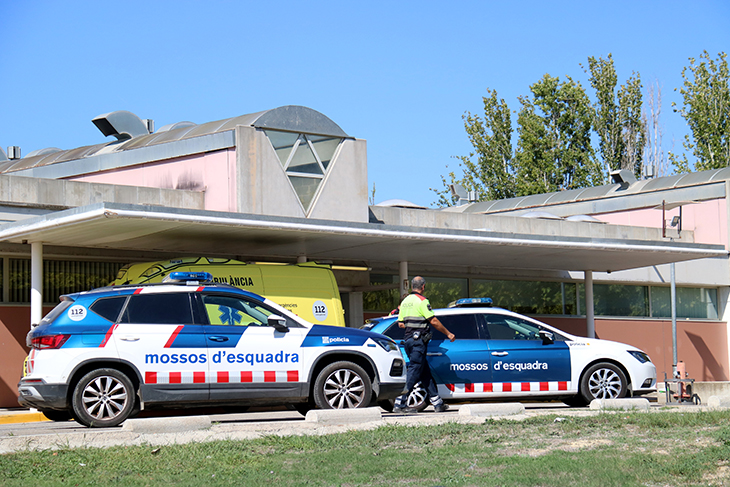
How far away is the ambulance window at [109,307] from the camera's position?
34.0ft

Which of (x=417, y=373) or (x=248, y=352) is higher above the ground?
(x=248, y=352)

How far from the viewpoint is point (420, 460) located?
7.30 metres

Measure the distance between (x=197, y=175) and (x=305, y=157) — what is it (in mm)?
2208

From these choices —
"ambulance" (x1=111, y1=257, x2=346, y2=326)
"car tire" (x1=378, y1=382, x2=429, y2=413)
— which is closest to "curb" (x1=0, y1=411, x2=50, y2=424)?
"ambulance" (x1=111, y1=257, x2=346, y2=326)

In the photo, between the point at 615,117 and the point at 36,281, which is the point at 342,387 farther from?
the point at 615,117

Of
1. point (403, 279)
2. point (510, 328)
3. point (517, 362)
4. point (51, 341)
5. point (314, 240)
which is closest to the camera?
point (51, 341)

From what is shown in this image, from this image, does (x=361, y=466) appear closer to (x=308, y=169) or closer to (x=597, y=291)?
(x=308, y=169)

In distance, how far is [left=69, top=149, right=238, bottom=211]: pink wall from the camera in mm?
16953

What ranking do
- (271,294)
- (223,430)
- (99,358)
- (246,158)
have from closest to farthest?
(223,430) → (99,358) → (271,294) → (246,158)

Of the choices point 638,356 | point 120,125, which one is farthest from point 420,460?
point 120,125

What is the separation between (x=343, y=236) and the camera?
15156 mm

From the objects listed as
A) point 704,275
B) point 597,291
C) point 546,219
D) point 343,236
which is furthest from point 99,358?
point 704,275

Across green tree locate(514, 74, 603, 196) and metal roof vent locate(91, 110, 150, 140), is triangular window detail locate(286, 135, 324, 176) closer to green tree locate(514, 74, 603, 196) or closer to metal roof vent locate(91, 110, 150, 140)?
metal roof vent locate(91, 110, 150, 140)

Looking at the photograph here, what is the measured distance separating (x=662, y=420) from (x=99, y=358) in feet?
20.8
